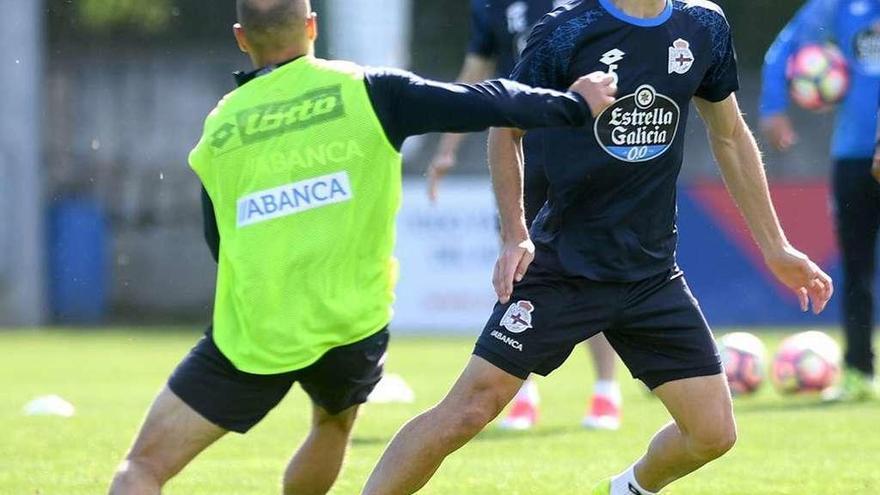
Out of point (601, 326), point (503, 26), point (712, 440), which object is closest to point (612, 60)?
point (601, 326)

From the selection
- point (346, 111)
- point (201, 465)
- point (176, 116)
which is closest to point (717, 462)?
point (201, 465)

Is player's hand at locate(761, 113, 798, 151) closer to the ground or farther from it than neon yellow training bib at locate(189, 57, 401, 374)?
closer to the ground

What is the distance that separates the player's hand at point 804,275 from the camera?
568 centimetres

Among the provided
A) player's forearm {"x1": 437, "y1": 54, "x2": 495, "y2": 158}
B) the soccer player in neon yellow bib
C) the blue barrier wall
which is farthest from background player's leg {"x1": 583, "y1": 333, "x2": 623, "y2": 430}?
the blue barrier wall

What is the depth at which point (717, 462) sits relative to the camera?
24.6ft

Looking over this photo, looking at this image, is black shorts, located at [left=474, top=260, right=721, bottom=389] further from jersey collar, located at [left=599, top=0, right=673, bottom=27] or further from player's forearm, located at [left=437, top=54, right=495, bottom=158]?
player's forearm, located at [left=437, top=54, right=495, bottom=158]

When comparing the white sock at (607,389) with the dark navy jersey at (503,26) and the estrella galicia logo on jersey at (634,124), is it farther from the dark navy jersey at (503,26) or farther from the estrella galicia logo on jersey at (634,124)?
the estrella galicia logo on jersey at (634,124)

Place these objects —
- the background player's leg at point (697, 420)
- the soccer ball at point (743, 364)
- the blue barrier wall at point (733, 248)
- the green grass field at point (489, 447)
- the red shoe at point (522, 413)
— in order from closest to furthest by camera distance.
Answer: the background player's leg at point (697, 420), the green grass field at point (489, 447), the red shoe at point (522, 413), the soccer ball at point (743, 364), the blue barrier wall at point (733, 248)

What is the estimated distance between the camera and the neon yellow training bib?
4734 mm

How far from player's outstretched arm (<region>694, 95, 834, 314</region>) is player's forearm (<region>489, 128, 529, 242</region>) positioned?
2.49ft

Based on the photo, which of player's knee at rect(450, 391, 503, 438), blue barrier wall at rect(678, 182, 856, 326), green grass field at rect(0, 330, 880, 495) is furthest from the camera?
blue barrier wall at rect(678, 182, 856, 326)

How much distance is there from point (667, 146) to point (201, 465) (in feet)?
10.2

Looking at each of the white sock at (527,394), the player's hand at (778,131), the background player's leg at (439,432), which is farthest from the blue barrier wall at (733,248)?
the background player's leg at (439,432)

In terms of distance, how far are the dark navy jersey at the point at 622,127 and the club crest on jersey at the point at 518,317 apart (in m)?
0.18
